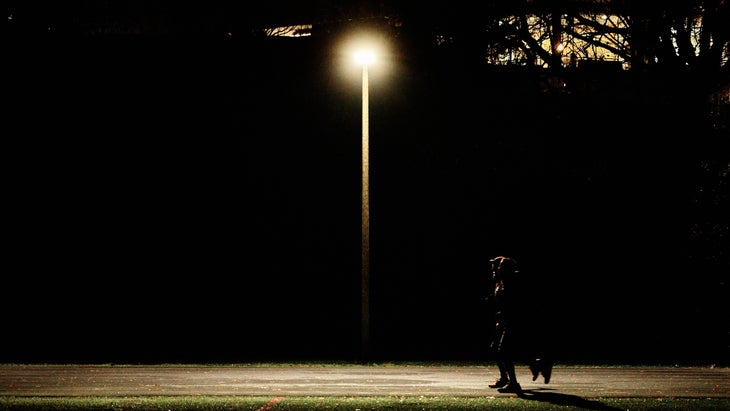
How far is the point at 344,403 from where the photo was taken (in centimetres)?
1185

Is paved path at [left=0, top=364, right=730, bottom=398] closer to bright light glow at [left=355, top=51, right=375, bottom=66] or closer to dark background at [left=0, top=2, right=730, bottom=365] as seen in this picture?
bright light glow at [left=355, top=51, right=375, bottom=66]

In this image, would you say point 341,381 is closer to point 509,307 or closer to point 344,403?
point 344,403

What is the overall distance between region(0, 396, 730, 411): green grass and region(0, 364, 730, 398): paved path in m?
0.65

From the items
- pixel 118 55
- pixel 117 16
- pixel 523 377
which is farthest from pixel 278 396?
pixel 117 16

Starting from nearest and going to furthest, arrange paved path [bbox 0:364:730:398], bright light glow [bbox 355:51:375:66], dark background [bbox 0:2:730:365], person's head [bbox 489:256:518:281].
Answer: person's head [bbox 489:256:518:281] → paved path [bbox 0:364:730:398] → bright light glow [bbox 355:51:375:66] → dark background [bbox 0:2:730:365]

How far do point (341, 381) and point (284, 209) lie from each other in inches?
508

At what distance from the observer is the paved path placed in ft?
44.0

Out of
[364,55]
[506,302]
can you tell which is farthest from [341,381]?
[364,55]

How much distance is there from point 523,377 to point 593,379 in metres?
1.19

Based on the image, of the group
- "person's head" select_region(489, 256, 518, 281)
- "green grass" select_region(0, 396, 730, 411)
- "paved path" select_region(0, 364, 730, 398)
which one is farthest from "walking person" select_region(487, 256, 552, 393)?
"paved path" select_region(0, 364, 730, 398)

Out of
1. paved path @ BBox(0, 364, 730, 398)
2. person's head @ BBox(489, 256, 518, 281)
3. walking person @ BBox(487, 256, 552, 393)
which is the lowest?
paved path @ BBox(0, 364, 730, 398)

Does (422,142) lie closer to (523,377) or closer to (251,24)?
(251,24)

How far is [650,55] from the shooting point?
73.2ft

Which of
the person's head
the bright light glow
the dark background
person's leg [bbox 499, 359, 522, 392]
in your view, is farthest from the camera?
the dark background
